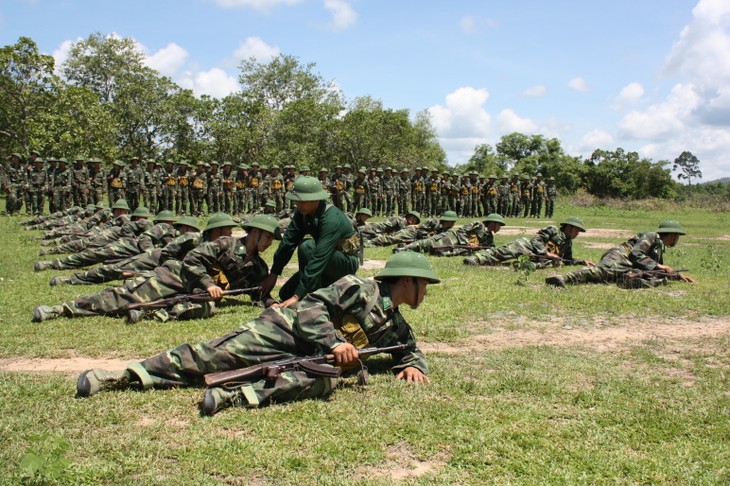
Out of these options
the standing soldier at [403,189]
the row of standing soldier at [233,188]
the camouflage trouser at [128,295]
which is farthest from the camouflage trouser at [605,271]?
the standing soldier at [403,189]

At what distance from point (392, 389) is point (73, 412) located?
2.56 m

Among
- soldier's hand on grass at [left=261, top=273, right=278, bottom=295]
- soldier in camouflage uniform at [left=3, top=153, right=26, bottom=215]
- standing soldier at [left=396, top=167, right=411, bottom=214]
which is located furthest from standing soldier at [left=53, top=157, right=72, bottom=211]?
soldier's hand on grass at [left=261, top=273, right=278, bottom=295]

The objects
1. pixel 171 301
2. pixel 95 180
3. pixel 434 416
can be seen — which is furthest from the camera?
pixel 95 180

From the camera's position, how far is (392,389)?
5387 millimetres

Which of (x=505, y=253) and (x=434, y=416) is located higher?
(x=505, y=253)

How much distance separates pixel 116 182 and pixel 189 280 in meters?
17.0

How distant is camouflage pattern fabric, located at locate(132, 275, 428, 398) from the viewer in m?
5.11

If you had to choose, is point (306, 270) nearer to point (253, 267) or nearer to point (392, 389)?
point (392, 389)

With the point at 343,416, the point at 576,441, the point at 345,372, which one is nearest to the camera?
the point at 576,441

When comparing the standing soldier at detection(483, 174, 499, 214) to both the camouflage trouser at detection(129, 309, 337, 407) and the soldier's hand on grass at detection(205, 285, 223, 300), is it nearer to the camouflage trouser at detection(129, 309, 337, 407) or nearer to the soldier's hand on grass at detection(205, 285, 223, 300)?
the soldier's hand on grass at detection(205, 285, 223, 300)

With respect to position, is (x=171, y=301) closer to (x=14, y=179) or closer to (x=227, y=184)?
(x=227, y=184)

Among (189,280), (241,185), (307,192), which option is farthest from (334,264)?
(241,185)

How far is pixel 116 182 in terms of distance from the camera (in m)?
23.3

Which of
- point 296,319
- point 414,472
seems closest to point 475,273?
point 296,319
